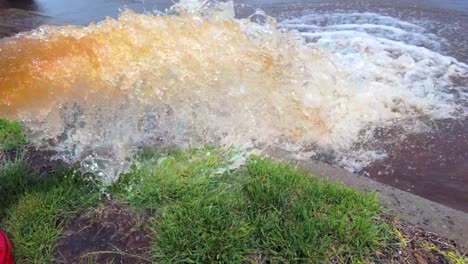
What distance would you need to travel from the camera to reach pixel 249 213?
9.05 ft

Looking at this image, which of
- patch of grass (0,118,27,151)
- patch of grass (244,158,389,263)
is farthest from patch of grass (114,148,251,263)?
patch of grass (0,118,27,151)

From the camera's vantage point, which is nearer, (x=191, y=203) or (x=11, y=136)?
(x=191, y=203)

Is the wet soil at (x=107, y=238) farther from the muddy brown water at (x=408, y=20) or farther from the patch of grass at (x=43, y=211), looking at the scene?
the muddy brown water at (x=408, y=20)

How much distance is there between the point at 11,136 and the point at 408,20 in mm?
6306

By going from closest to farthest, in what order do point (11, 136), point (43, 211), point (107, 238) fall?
point (107, 238), point (43, 211), point (11, 136)

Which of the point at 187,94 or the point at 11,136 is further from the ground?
the point at 187,94

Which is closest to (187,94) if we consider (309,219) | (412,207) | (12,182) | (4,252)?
(12,182)

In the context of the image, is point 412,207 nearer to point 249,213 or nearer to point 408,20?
point 249,213

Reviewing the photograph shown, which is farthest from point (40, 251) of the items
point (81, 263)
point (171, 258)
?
point (171, 258)

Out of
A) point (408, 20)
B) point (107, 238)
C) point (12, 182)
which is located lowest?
point (107, 238)

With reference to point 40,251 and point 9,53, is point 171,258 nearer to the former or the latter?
point 40,251

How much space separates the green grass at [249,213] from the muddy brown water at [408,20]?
991mm

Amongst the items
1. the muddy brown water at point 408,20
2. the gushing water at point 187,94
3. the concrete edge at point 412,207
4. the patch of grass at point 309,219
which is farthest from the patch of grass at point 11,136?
the muddy brown water at point 408,20

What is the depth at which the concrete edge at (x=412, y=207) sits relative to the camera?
2721mm
